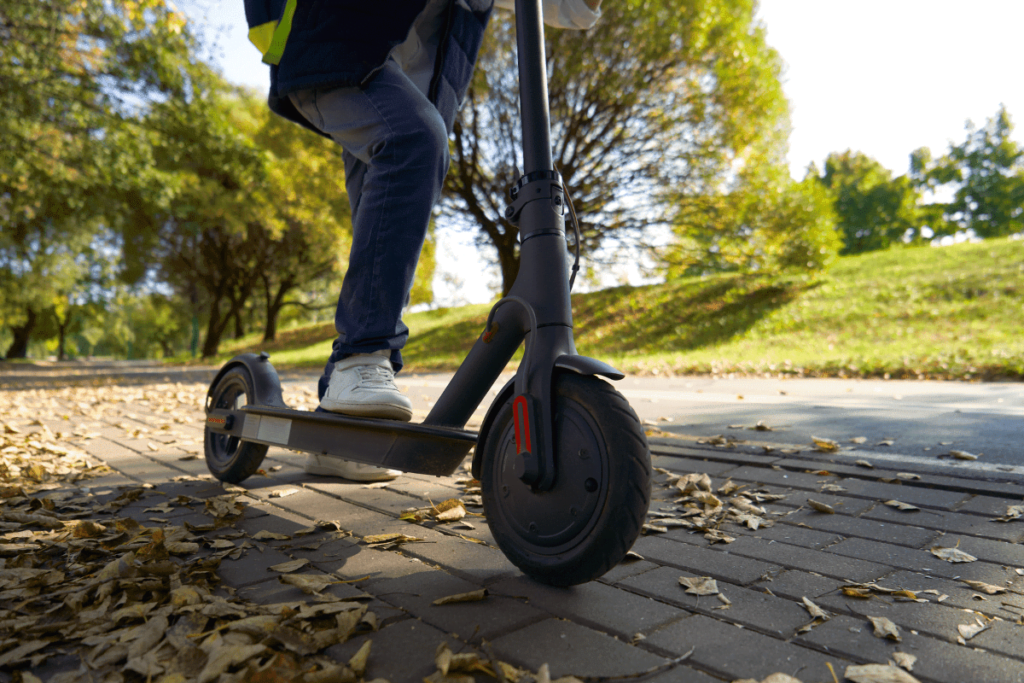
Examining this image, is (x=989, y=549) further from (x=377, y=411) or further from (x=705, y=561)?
(x=377, y=411)

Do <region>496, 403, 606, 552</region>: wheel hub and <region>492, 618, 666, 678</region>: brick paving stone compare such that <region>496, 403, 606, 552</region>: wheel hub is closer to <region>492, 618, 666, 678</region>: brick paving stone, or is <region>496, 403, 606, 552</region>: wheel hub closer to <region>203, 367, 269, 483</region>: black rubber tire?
<region>492, 618, 666, 678</region>: brick paving stone

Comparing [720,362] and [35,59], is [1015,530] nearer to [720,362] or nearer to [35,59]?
[720,362]

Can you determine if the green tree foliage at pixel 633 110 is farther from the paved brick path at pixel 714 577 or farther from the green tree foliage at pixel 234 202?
the paved brick path at pixel 714 577

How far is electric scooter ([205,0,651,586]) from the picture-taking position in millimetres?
1425

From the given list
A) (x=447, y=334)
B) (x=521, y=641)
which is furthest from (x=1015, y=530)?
(x=447, y=334)

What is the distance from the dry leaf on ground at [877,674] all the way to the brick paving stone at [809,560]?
524 mm

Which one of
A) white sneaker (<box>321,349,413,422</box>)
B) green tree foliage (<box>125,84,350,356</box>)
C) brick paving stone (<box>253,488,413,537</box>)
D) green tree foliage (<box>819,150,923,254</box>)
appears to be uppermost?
green tree foliage (<box>819,150,923,254</box>)

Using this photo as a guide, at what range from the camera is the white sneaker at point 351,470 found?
2920 millimetres

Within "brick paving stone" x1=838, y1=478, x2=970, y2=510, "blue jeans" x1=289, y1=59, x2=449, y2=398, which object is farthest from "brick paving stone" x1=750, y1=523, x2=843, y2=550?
"blue jeans" x1=289, y1=59, x2=449, y2=398

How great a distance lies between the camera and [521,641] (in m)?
1.33

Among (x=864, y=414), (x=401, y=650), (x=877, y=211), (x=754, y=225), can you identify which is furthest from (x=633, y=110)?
(x=877, y=211)

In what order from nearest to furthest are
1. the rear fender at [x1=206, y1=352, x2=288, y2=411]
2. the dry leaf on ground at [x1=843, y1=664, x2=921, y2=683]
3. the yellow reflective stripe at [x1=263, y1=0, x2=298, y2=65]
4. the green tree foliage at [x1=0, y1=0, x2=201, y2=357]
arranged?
the dry leaf on ground at [x1=843, y1=664, x2=921, y2=683], the yellow reflective stripe at [x1=263, y1=0, x2=298, y2=65], the rear fender at [x1=206, y1=352, x2=288, y2=411], the green tree foliage at [x1=0, y1=0, x2=201, y2=357]

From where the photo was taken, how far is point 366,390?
216cm

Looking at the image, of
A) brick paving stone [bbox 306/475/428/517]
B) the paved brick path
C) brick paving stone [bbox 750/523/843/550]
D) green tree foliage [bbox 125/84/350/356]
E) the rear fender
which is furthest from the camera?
green tree foliage [bbox 125/84/350/356]
